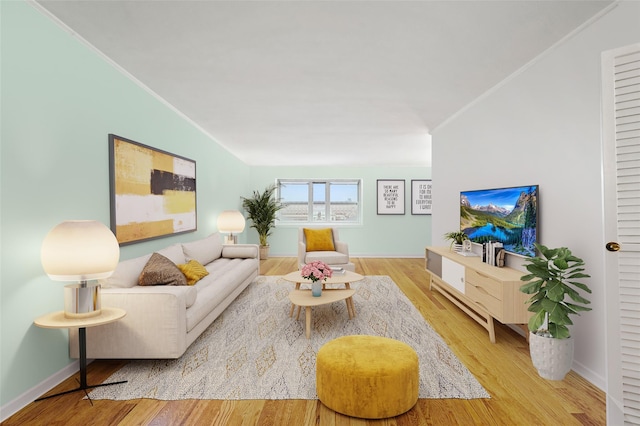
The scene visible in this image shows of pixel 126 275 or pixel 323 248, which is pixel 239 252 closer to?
pixel 323 248

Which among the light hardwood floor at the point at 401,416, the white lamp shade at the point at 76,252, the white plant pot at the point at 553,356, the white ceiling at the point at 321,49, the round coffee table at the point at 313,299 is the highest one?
the white ceiling at the point at 321,49

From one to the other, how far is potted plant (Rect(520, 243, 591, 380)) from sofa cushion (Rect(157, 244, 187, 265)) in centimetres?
340

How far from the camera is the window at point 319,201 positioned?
29.2ft

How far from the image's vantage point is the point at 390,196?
8.63 meters

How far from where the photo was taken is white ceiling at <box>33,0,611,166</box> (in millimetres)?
2219

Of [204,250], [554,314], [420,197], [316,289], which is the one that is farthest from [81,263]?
[420,197]

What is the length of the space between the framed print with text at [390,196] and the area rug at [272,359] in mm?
4503

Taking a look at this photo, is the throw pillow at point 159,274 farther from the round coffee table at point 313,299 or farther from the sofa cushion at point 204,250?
the round coffee table at point 313,299

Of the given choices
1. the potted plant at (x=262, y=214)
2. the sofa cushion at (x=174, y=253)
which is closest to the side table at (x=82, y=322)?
the sofa cushion at (x=174, y=253)

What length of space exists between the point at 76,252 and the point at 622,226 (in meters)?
3.23

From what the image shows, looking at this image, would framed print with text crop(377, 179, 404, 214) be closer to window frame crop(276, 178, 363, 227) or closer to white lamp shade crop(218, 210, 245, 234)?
window frame crop(276, 178, 363, 227)

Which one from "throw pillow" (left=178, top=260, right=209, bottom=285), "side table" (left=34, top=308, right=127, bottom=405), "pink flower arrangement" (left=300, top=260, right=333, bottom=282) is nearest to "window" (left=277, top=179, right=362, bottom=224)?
"throw pillow" (left=178, top=260, right=209, bottom=285)

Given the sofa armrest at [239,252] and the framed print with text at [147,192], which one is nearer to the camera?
the framed print with text at [147,192]

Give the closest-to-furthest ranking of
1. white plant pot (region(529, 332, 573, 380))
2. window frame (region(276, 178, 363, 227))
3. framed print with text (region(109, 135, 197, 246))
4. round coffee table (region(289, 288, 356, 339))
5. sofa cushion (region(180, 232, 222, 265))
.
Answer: white plant pot (region(529, 332, 573, 380))
framed print with text (region(109, 135, 197, 246))
round coffee table (region(289, 288, 356, 339))
sofa cushion (region(180, 232, 222, 265))
window frame (region(276, 178, 363, 227))
